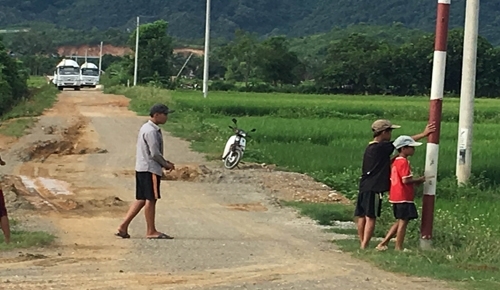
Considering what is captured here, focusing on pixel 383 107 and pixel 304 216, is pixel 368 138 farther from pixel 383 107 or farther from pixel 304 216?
pixel 383 107

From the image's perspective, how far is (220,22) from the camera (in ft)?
459

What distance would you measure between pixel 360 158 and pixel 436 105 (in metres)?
10.6

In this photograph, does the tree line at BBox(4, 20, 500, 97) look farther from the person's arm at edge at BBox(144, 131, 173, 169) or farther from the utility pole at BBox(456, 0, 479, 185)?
the person's arm at edge at BBox(144, 131, 173, 169)

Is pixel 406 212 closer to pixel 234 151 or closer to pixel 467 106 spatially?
pixel 467 106

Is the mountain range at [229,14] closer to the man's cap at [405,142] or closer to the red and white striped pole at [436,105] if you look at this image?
the red and white striped pole at [436,105]

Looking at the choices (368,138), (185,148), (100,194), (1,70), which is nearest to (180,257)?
(100,194)

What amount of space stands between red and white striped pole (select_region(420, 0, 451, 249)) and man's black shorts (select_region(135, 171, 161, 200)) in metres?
3.00

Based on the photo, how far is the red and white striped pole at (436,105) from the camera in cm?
965

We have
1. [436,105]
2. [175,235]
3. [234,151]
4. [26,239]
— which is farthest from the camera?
[234,151]

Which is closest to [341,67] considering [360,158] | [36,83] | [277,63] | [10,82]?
[277,63]

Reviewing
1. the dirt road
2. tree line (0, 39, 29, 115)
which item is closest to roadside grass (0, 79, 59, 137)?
tree line (0, 39, 29, 115)

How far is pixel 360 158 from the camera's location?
20.3 meters

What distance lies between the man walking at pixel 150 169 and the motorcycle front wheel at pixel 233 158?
7.60m

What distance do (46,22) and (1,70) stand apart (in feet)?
346
